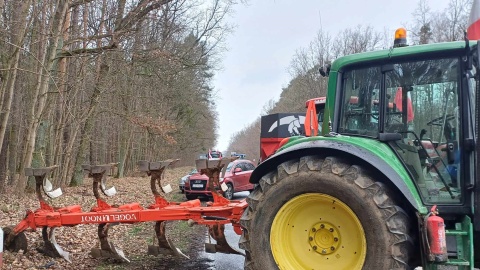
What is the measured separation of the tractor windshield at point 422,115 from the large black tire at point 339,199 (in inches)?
22.8

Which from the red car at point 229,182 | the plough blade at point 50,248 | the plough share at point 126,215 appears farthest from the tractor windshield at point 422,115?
the red car at point 229,182

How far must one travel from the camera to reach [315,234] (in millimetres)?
3824

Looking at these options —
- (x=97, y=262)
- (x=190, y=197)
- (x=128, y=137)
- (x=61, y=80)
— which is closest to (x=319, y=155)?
(x=97, y=262)

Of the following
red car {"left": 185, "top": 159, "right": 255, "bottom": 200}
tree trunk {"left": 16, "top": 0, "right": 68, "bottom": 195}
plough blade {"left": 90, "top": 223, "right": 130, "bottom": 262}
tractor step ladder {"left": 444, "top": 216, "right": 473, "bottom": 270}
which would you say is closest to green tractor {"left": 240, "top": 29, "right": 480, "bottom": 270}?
tractor step ladder {"left": 444, "top": 216, "right": 473, "bottom": 270}

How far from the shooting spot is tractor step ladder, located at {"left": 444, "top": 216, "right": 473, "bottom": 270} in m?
3.35

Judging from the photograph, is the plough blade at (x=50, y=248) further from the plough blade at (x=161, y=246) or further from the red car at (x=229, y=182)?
the red car at (x=229, y=182)

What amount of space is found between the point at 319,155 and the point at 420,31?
101 feet

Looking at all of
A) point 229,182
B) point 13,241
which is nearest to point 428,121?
point 13,241

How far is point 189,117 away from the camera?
130 feet

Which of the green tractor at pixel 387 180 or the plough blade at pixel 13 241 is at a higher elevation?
the green tractor at pixel 387 180

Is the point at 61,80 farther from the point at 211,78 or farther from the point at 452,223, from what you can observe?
the point at 211,78

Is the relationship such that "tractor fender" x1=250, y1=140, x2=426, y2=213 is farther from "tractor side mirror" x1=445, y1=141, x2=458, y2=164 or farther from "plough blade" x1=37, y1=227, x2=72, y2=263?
"plough blade" x1=37, y1=227, x2=72, y2=263

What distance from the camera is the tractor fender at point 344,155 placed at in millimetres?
3533

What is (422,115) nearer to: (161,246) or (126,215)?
(126,215)
